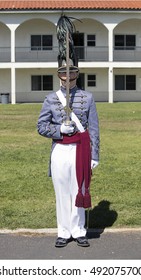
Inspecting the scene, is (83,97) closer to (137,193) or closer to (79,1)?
(137,193)

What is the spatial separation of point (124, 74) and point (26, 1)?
28.3 ft

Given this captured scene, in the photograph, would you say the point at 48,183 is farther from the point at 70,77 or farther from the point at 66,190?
the point at 70,77

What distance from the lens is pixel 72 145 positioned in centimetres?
542

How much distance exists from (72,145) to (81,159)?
17cm

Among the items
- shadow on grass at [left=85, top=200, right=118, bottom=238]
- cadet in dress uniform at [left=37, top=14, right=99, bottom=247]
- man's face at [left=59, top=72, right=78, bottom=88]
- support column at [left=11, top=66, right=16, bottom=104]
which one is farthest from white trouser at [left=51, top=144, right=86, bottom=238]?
support column at [left=11, top=66, right=16, bottom=104]

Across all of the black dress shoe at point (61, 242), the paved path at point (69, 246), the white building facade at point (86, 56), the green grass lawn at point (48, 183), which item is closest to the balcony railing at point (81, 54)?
the white building facade at point (86, 56)

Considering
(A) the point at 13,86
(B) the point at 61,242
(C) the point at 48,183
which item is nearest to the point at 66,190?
(B) the point at 61,242

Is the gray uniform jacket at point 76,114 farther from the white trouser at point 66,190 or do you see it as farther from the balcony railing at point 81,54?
the balcony railing at point 81,54

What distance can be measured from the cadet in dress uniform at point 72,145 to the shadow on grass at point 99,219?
2.09 feet

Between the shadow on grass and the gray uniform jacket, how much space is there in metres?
1.12

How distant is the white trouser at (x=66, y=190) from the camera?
17.8 ft

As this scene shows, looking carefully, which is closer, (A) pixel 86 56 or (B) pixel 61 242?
(B) pixel 61 242

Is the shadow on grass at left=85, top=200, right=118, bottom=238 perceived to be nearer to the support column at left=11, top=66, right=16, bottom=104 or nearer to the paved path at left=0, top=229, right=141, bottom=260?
the paved path at left=0, top=229, right=141, bottom=260

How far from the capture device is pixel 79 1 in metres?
37.6
